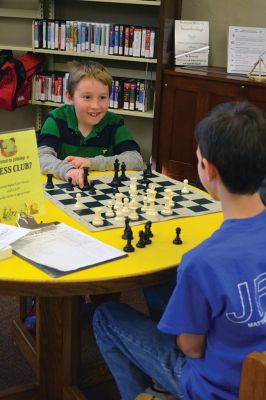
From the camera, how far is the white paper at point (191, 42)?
425 centimetres

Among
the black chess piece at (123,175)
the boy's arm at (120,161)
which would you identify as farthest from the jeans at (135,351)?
the boy's arm at (120,161)

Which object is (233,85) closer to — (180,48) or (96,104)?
(180,48)

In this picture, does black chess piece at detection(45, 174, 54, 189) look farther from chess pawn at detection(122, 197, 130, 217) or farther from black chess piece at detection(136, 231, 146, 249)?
black chess piece at detection(136, 231, 146, 249)

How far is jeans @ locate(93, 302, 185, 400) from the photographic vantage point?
54.6 inches

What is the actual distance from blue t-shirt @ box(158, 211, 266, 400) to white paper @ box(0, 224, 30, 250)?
0.52 m

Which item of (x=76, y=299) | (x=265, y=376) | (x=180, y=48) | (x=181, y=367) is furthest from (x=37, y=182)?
(x=180, y=48)

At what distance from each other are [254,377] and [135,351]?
51 centimetres

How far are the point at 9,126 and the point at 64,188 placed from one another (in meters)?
3.50

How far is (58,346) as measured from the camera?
1855mm

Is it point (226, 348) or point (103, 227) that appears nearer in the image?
point (226, 348)

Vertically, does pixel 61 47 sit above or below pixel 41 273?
above

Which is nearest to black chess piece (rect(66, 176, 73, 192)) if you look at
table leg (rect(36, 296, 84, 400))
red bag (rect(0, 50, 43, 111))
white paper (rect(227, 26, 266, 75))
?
table leg (rect(36, 296, 84, 400))

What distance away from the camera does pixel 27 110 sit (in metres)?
5.25

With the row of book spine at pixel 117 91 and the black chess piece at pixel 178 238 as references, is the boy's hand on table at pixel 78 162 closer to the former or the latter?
the black chess piece at pixel 178 238
